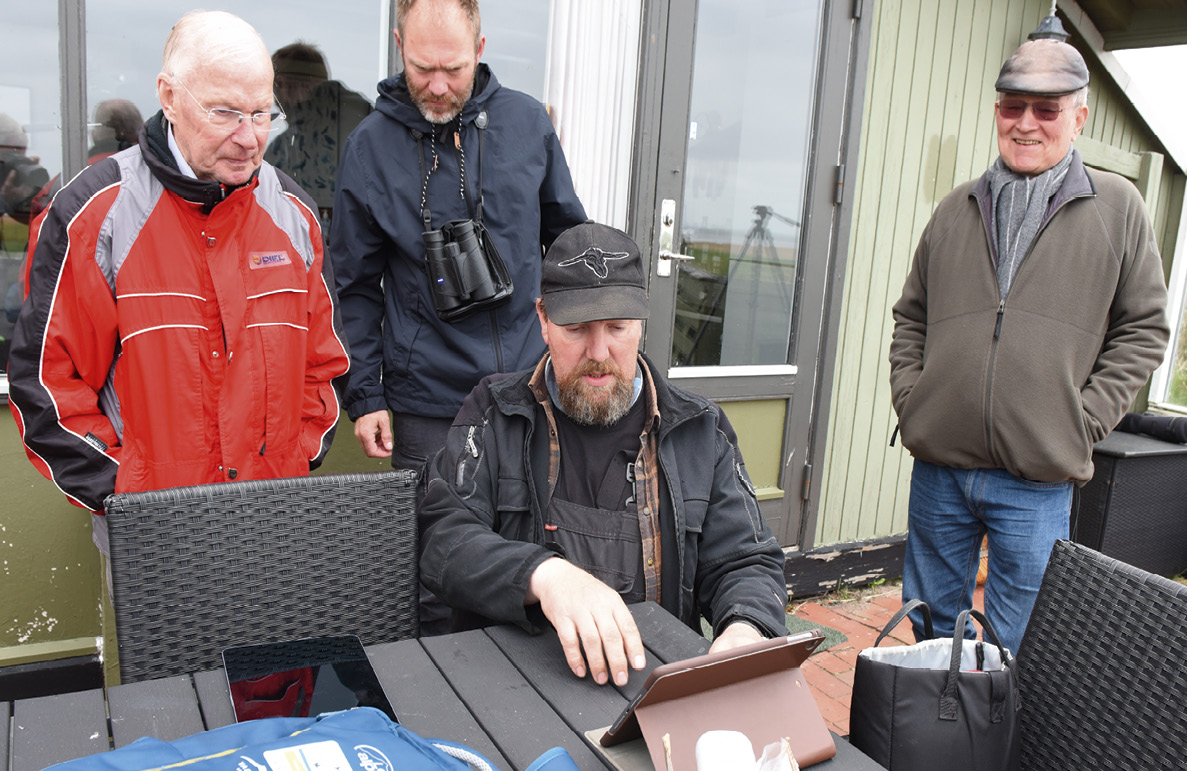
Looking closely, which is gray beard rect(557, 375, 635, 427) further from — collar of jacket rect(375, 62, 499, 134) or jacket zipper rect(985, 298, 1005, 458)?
jacket zipper rect(985, 298, 1005, 458)

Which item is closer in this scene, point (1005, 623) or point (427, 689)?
point (427, 689)

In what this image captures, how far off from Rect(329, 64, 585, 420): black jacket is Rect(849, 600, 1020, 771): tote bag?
1.29 metres

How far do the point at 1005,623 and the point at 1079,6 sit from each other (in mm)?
3718

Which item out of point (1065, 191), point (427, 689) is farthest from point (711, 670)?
point (1065, 191)

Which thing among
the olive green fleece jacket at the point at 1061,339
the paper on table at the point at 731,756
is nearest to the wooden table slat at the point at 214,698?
the paper on table at the point at 731,756

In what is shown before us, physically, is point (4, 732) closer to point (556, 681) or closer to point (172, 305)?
point (556, 681)

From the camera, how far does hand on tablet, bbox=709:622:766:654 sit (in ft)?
4.73

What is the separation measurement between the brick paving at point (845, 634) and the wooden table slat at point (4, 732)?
7.74 ft

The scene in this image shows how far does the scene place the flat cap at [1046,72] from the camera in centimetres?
238

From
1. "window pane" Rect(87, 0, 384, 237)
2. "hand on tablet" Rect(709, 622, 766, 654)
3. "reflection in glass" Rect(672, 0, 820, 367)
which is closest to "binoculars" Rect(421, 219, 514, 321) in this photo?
"window pane" Rect(87, 0, 384, 237)

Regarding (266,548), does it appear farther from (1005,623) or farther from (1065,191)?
(1065,191)

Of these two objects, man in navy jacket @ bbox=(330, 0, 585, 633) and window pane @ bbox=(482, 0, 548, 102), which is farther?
window pane @ bbox=(482, 0, 548, 102)

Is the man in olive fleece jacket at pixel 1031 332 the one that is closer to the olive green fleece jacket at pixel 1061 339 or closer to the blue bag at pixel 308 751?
the olive green fleece jacket at pixel 1061 339

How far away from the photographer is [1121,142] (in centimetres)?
529
